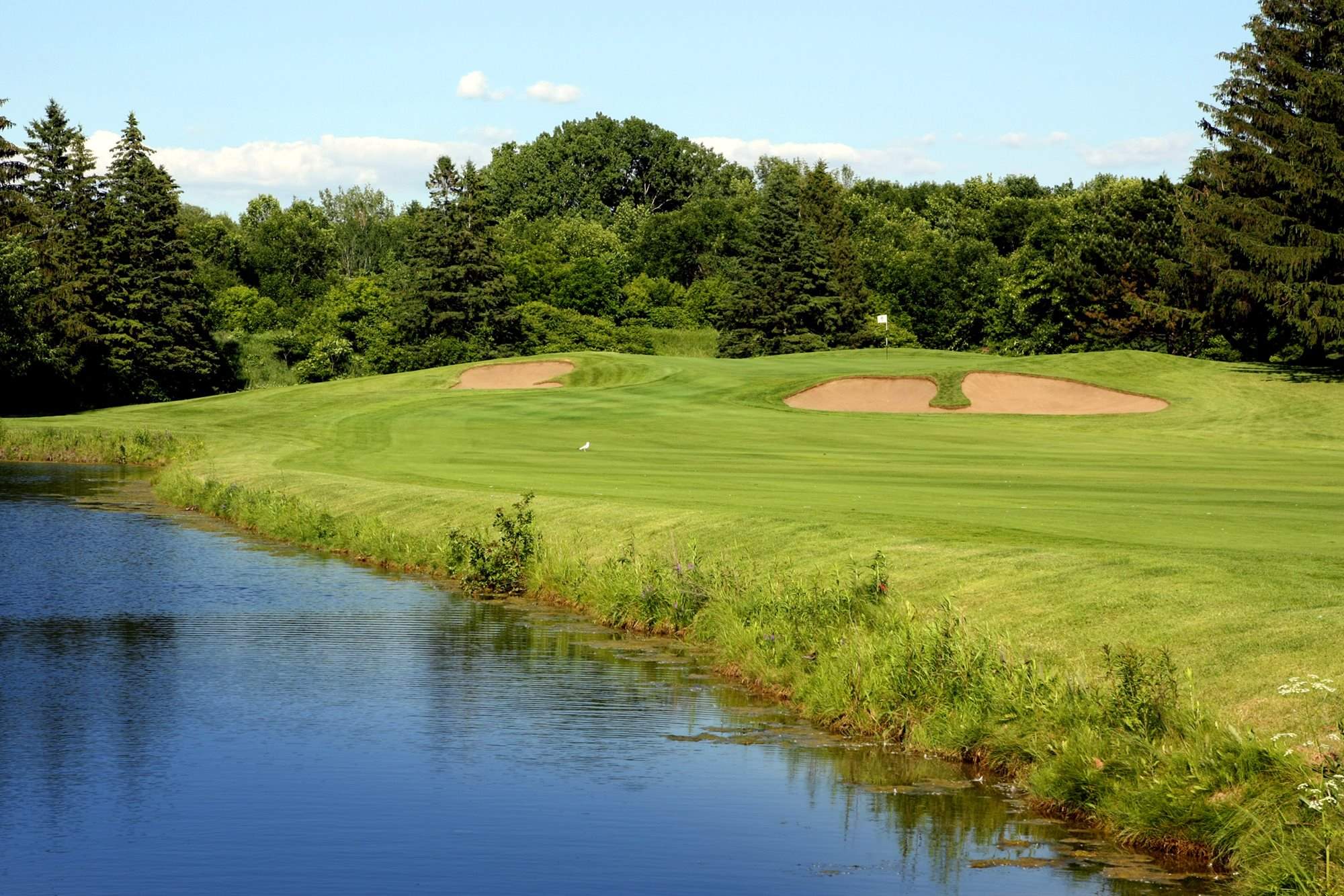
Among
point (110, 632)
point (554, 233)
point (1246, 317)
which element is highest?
point (554, 233)

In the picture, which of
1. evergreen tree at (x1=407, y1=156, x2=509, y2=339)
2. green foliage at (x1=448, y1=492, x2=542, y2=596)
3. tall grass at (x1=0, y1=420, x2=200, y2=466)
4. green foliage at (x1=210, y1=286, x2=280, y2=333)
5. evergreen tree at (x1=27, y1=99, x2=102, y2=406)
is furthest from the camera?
green foliage at (x1=210, y1=286, x2=280, y2=333)

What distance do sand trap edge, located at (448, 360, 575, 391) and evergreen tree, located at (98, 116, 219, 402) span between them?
28.3m

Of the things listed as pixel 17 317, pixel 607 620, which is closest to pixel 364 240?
pixel 17 317

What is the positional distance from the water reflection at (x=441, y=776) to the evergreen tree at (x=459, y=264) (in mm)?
76665

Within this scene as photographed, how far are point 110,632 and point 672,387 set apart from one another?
125ft

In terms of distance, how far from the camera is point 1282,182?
205ft

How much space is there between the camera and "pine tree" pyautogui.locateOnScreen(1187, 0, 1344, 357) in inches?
2346

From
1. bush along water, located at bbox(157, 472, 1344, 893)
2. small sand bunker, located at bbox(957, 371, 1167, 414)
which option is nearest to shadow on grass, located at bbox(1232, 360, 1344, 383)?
small sand bunker, located at bbox(957, 371, 1167, 414)

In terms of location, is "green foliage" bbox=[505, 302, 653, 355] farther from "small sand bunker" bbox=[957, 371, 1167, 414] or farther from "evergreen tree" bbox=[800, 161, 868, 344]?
"small sand bunker" bbox=[957, 371, 1167, 414]

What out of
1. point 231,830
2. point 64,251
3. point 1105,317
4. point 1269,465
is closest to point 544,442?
point 1269,465

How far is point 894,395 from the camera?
2205 inches

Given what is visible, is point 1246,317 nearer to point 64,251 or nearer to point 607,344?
point 607,344

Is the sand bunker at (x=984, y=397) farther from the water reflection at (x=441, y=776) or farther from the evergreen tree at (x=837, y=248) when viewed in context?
the evergreen tree at (x=837, y=248)

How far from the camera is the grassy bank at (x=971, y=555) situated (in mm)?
12367
